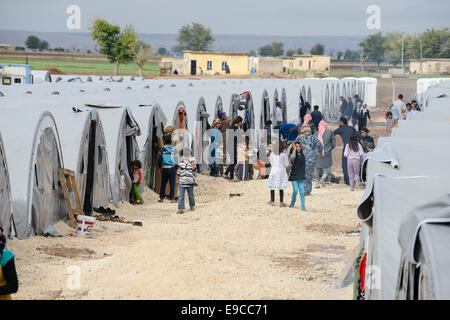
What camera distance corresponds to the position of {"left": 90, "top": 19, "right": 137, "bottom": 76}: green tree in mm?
70125

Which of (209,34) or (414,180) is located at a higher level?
(209,34)

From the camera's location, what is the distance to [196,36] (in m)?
144

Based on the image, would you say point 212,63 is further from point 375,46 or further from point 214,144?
point 375,46

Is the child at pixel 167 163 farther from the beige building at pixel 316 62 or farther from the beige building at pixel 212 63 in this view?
the beige building at pixel 316 62

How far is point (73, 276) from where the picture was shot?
839 cm

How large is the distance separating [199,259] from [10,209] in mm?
2576

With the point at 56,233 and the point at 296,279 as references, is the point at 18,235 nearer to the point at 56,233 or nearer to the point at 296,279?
the point at 56,233

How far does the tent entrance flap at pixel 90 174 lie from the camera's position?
491 inches

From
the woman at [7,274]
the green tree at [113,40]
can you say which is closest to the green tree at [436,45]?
the green tree at [113,40]

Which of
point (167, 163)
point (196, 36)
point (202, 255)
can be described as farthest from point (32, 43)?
point (202, 255)

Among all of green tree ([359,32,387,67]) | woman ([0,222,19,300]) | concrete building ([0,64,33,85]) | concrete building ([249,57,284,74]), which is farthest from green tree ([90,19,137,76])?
green tree ([359,32,387,67])

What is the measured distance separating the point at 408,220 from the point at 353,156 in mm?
11485
